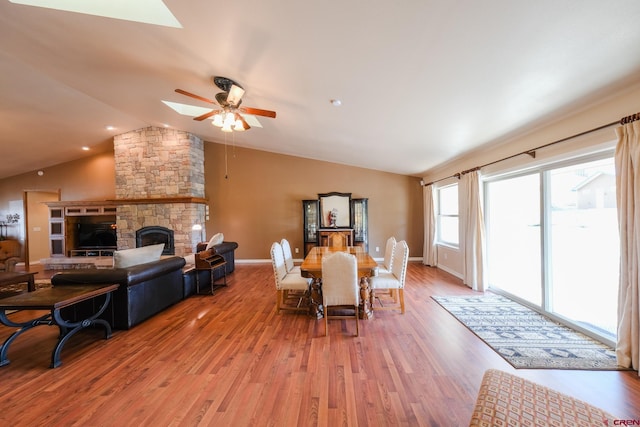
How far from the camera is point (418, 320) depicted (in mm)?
2986

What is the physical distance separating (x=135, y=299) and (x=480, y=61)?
4.29m

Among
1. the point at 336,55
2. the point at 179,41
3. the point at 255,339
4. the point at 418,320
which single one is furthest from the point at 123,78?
the point at 418,320

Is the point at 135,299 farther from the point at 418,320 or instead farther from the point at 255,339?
the point at 418,320

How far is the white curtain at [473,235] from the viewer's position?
3949 millimetres

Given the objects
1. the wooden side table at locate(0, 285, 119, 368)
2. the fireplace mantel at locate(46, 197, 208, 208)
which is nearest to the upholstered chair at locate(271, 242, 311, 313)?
the wooden side table at locate(0, 285, 119, 368)

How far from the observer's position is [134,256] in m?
3.06

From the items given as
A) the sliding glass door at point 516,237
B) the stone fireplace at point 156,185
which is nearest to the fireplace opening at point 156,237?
the stone fireplace at point 156,185

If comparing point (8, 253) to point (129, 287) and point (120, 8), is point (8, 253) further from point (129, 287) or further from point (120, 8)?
point (120, 8)

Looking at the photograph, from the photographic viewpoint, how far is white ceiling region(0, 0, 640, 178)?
1.53 metres

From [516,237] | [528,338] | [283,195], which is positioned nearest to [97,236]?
[283,195]

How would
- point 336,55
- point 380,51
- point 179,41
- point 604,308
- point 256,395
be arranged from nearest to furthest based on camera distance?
1. point 256,395
2. point 380,51
3. point 336,55
4. point 179,41
5. point 604,308

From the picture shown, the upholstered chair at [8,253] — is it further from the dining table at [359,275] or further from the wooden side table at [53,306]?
the dining table at [359,275]

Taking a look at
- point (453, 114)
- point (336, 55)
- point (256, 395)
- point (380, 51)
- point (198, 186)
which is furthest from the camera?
point (198, 186)

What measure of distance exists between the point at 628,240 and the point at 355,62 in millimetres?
2743
